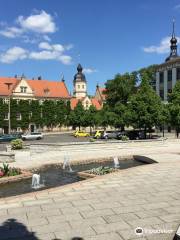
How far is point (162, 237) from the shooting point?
27.8 ft

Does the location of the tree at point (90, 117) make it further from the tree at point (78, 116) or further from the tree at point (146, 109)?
the tree at point (146, 109)

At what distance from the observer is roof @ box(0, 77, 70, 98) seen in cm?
8545

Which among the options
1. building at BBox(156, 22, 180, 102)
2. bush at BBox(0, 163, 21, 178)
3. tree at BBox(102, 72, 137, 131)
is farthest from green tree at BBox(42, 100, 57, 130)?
bush at BBox(0, 163, 21, 178)

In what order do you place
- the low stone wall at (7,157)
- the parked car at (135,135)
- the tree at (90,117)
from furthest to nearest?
the tree at (90,117), the parked car at (135,135), the low stone wall at (7,157)

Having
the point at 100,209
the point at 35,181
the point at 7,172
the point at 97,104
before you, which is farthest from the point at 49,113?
the point at 100,209

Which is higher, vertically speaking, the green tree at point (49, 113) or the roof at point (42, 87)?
the roof at point (42, 87)

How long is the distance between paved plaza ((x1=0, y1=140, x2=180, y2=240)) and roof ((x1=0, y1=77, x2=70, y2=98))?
71658 mm

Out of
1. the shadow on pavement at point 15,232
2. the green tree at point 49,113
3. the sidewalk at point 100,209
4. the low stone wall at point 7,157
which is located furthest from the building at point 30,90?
the shadow on pavement at point 15,232

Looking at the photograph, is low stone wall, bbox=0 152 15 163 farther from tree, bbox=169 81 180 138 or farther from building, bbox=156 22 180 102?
building, bbox=156 22 180 102

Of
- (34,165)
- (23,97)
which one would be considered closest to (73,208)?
(34,165)

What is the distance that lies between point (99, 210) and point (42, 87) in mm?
83819

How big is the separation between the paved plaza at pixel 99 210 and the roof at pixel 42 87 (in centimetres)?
7166

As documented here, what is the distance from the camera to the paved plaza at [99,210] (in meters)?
8.89

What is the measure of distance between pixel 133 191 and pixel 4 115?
69070 mm
